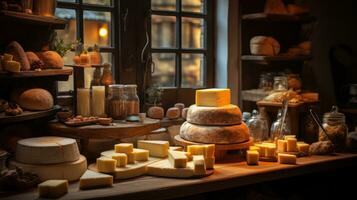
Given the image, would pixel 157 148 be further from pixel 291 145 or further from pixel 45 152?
pixel 291 145

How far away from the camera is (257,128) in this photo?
2.77 m

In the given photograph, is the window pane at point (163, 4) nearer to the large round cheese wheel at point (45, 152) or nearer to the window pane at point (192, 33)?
the window pane at point (192, 33)

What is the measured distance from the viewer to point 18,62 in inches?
81.1

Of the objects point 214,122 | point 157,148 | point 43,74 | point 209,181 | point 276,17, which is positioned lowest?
point 209,181

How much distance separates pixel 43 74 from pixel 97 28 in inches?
28.5

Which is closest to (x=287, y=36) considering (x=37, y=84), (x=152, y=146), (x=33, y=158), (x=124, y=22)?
(x=124, y=22)

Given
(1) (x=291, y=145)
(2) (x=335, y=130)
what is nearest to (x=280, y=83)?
(2) (x=335, y=130)

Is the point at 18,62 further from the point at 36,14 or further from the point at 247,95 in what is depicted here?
the point at 247,95

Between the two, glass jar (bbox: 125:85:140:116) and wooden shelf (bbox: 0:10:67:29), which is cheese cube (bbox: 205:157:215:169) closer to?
glass jar (bbox: 125:85:140:116)

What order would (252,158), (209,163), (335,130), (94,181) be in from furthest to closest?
(335,130), (252,158), (209,163), (94,181)

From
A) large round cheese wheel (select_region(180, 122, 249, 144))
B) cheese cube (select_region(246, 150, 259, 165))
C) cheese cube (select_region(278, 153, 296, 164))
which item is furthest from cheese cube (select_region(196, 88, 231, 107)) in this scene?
cheese cube (select_region(278, 153, 296, 164))

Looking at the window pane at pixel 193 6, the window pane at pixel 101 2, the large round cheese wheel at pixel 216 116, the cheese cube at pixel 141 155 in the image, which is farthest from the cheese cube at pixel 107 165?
the window pane at pixel 193 6

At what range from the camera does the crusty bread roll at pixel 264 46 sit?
313 cm

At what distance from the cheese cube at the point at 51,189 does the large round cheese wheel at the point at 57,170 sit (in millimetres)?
143
